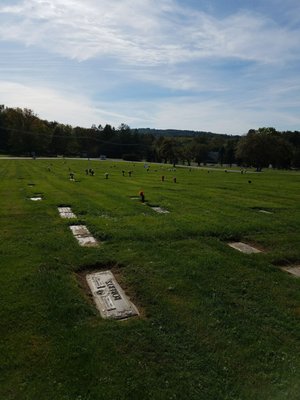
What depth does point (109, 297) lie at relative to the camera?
6.66 m

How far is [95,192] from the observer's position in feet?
68.9

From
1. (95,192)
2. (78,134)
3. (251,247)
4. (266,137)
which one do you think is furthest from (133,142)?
(251,247)

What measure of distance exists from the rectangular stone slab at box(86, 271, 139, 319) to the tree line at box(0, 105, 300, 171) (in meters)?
63.6

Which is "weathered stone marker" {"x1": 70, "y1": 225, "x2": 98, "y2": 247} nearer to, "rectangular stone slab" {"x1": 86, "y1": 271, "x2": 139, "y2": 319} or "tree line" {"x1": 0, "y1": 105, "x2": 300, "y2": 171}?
"rectangular stone slab" {"x1": 86, "y1": 271, "x2": 139, "y2": 319}

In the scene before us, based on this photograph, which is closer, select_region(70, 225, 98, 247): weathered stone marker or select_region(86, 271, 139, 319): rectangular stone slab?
select_region(86, 271, 139, 319): rectangular stone slab

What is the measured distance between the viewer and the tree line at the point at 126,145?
69275mm

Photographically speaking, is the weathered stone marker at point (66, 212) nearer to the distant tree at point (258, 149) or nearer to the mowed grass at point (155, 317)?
the mowed grass at point (155, 317)

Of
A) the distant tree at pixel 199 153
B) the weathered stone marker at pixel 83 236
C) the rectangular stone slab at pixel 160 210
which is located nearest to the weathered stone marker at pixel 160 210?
the rectangular stone slab at pixel 160 210

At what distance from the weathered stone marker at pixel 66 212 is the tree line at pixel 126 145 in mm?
56196

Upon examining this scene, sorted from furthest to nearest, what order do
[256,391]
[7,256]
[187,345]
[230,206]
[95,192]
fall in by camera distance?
[95,192] < [230,206] < [7,256] < [187,345] < [256,391]

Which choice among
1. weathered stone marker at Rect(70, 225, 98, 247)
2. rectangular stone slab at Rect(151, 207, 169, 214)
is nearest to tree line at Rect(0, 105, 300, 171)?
rectangular stone slab at Rect(151, 207, 169, 214)

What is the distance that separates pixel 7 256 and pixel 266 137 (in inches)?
2608

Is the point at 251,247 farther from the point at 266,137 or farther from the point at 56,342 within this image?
the point at 266,137

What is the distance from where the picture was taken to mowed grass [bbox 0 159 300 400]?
438 centimetres
